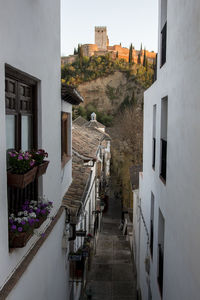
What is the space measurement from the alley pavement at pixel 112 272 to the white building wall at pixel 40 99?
20.4 ft

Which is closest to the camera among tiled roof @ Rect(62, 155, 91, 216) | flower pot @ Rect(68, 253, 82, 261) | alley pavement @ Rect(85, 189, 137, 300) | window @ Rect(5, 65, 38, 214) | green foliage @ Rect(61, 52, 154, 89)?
window @ Rect(5, 65, 38, 214)

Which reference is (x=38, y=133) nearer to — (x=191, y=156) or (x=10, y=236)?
(x=10, y=236)

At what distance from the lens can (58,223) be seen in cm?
653

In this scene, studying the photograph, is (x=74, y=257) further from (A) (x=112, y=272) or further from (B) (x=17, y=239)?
(A) (x=112, y=272)

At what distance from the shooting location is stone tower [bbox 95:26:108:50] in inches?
3337

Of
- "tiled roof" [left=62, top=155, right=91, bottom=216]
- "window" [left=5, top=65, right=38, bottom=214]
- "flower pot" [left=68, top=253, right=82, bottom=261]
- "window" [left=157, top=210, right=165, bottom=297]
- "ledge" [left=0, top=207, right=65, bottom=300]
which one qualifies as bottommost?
"flower pot" [left=68, top=253, right=82, bottom=261]

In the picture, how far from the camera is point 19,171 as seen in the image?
11.9ft

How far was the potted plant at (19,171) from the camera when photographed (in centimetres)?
354

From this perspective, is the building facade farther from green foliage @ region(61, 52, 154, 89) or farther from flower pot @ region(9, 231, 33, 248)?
green foliage @ region(61, 52, 154, 89)

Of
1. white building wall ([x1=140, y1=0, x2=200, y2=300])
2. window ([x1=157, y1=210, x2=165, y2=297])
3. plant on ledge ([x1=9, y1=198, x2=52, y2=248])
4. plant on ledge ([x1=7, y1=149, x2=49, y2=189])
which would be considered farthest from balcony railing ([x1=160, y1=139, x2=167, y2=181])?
plant on ledge ([x1=7, y1=149, x2=49, y2=189])

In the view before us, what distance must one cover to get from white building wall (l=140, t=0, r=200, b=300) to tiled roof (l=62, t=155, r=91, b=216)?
7.32ft

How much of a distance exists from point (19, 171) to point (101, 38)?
3444 inches

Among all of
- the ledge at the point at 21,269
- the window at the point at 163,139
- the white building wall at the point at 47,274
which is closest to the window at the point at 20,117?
the ledge at the point at 21,269

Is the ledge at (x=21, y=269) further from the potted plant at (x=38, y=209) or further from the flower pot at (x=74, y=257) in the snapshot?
the flower pot at (x=74, y=257)
